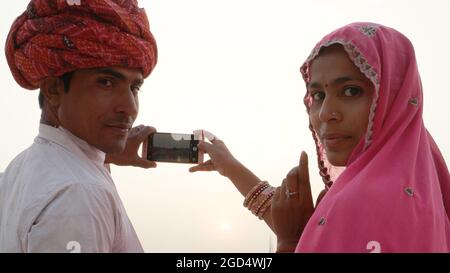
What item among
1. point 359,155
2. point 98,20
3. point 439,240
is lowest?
point 439,240

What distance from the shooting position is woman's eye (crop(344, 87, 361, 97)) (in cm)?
254

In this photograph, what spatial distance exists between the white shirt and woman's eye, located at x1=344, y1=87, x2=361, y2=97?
1.24m

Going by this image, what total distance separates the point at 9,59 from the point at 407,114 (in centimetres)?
211

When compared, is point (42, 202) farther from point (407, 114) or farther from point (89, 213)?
point (407, 114)

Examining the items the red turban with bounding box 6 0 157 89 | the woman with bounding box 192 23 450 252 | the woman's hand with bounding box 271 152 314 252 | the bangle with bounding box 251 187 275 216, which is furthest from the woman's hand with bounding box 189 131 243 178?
the red turban with bounding box 6 0 157 89

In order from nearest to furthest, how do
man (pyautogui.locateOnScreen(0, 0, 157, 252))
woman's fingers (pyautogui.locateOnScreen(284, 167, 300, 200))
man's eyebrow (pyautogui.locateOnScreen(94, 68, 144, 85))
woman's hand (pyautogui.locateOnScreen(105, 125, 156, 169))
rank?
man (pyautogui.locateOnScreen(0, 0, 157, 252)) < man's eyebrow (pyautogui.locateOnScreen(94, 68, 144, 85)) < woman's fingers (pyautogui.locateOnScreen(284, 167, 300, 200)) < woman's hand (pyautogui.locateOnScreen(105, 125, 156, 169))

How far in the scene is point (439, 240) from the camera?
2.13 meters

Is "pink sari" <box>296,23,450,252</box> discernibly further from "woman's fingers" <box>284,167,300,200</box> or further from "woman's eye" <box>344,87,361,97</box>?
"woman's fingers" <box>284,167,300,200</box>

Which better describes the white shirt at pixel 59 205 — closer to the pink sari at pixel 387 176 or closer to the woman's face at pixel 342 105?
the pink sari at pixel 387 176

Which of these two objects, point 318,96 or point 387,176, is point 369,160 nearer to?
point 387,176

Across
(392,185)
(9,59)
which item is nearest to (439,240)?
(392,185)

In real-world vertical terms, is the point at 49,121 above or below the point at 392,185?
above

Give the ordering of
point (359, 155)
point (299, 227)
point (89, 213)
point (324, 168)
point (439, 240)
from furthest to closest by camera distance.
A: point (324, 168), point (299, 227), point (359, 155), point (439, 240), point (89, 213)
